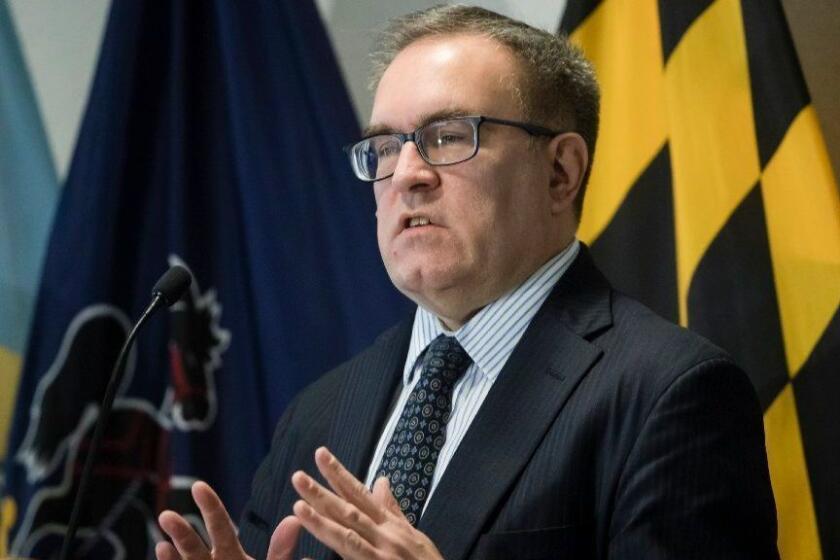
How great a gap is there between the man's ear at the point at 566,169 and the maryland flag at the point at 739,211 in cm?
43

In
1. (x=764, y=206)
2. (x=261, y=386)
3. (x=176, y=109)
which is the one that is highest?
(x=176, y=109)

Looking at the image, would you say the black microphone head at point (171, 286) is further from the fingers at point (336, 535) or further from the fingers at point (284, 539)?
the fingers at point (336, 535)

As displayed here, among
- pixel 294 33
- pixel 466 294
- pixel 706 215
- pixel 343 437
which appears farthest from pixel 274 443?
pixel 294 33

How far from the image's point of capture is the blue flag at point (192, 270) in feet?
9.25

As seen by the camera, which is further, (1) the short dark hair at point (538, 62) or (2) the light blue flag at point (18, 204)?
(2) the light blue flag at point (18, 204)

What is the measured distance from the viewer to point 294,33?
114 inches

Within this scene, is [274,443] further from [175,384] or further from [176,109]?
[176,109]

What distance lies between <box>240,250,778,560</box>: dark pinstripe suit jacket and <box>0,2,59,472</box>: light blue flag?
1.41 m

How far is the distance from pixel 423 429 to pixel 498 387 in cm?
15

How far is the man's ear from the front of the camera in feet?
6.49

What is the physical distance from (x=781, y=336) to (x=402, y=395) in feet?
2.52

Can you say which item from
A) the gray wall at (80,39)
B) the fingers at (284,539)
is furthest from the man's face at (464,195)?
the gray wall at (80,39)

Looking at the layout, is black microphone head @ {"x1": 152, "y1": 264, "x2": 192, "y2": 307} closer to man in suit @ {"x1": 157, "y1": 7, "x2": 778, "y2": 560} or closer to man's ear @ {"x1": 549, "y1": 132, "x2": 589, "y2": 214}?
man in suit @ {"x1": 157, "y1": 7, "x2": 778, "y2": 560}

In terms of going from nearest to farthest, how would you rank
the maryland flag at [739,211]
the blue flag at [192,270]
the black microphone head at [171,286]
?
the black microphone head at [171,286] → the maryland flag at [739,211] → the blue flag at [192,270]
